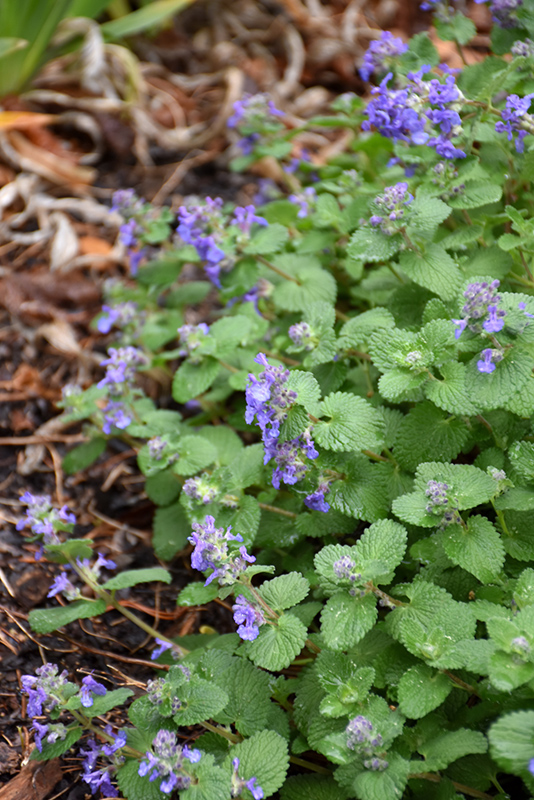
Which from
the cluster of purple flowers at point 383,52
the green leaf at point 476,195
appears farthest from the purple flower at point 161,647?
the cluster of purple flowers at point 383,52

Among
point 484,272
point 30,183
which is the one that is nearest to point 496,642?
point 484,272

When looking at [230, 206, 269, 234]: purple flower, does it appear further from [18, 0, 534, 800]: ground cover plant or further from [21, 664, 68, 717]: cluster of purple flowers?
[21, 664, 68, 717]: cluster of purple flowers

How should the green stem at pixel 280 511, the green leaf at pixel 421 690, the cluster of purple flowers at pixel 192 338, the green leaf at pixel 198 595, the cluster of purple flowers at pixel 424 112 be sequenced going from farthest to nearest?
1. the cluster of purple flowers at pixel 192 338
2. the green stem at pixel 280 511
3. the cluster of purple flowers at pixel 424 112
4. the green leaf at pixel 198 595
5. the green leaf at pixel 421 690

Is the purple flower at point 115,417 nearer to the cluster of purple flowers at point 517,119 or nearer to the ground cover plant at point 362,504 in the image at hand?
the ground cover plant at point 362,504

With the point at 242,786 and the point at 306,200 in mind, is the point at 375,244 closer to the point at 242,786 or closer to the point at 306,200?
the point at 306,200

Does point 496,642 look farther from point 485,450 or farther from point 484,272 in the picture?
point 484,272
